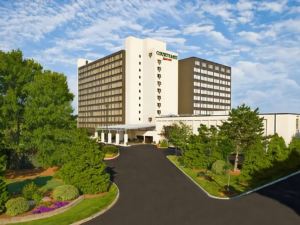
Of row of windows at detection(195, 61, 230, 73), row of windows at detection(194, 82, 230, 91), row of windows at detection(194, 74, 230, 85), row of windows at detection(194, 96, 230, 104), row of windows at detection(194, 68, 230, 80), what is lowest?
row of windows at detection(194, 96, 230, 104)

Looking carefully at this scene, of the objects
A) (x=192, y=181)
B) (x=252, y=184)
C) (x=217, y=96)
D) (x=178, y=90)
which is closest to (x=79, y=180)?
(x=192, y=181)

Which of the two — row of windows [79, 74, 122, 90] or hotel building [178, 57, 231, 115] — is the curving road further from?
hotel building [178, 57, 231, 115]

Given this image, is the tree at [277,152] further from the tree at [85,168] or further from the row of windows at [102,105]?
the row of windows at [102,105]

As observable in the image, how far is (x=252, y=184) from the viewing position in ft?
108

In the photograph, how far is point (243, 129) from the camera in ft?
136

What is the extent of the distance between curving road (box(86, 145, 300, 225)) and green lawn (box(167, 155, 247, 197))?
4.24 feet

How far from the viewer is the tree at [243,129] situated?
135 ft

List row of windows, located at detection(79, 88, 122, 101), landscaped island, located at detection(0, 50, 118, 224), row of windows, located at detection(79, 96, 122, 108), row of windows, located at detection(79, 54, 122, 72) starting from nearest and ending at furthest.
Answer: landscaped island, located at detection(0, 50, 118, 224) < row of windows, located at detection(79, 88, 122, 101) < row of windows, located at detection(79, 54, 122, 72) < row of windows, located at detection(79, 96, 122, 108)

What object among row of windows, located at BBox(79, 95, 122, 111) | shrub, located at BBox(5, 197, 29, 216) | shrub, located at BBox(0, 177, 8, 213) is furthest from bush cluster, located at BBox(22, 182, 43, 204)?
row of windows, located at BBox(79, 95, 122, 111)

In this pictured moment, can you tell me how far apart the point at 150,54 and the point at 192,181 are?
70.1m

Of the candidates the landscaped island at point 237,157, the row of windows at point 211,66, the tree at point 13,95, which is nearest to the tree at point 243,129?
the landscaped island at point 237,157

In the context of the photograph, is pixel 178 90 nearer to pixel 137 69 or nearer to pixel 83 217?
pixel 137 69

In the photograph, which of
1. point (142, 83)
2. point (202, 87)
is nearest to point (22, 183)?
point (142, 83)

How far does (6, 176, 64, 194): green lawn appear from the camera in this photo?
101 ft
